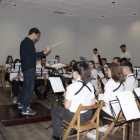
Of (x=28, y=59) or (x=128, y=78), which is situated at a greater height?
(x=28, y=59)

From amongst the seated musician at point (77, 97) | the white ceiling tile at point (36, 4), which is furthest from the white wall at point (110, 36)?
the seated musician at point (77, 97)

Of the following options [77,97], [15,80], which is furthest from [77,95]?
[15,80]

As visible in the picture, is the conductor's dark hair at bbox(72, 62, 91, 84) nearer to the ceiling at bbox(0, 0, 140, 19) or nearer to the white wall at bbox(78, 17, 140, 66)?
the ceiling at bbox(0, 0, 140, 19)

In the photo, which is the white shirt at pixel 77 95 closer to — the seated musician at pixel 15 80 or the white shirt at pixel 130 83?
the white shirt at pixel 130 83

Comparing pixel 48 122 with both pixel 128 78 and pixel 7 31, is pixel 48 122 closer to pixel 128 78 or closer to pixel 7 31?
pixel 128 78

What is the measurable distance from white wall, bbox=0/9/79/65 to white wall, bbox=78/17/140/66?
48 cm

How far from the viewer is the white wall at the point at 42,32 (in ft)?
26.0

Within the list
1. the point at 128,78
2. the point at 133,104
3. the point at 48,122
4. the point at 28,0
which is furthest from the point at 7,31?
the point at 133,104

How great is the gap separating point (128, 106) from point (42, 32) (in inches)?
283

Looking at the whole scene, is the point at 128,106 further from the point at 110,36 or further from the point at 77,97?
the point at 110,36

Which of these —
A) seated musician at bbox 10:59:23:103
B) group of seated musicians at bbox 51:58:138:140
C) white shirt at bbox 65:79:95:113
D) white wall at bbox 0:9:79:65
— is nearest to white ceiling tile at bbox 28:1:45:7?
white wall at bbox 0:9:79:65

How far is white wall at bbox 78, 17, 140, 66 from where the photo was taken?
852 centimetres

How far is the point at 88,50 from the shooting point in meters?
9.99

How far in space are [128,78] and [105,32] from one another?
6.31 meters
